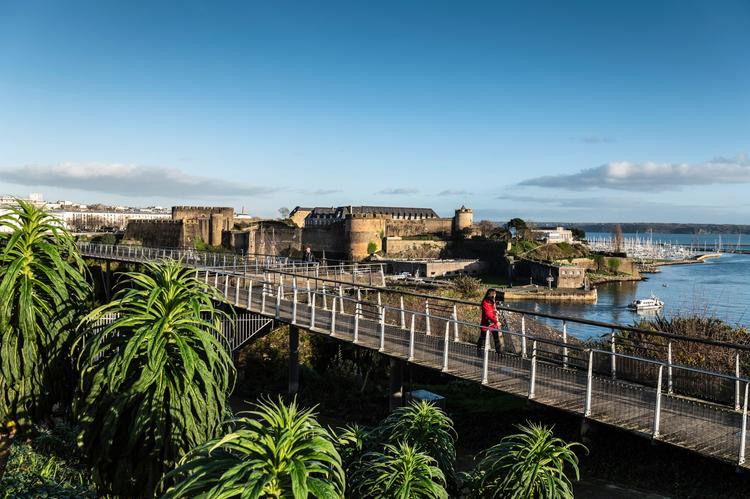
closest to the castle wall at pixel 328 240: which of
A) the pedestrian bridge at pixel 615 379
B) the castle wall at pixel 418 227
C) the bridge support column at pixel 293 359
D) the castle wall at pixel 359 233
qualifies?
the castle wall at pixel 359 233

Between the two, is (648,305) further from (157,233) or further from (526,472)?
(157,233)

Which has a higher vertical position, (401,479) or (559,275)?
(401,479)

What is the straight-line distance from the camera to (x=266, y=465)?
13.4 ft

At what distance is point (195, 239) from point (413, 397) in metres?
72.9

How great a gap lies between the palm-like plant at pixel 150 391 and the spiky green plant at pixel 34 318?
1.37 m

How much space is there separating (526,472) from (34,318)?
19.3 feet

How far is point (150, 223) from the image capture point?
274 ft

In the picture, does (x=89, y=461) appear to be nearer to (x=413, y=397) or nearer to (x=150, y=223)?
(x=413, y=397)

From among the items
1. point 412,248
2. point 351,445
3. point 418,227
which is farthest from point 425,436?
point 418,227

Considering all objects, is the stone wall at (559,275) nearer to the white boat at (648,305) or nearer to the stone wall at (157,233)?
the white boat at (648,305)

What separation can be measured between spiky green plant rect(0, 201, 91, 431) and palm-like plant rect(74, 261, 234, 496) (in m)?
1.37

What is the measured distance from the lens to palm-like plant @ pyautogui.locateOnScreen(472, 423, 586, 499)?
554 cm

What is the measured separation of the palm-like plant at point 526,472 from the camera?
554cm

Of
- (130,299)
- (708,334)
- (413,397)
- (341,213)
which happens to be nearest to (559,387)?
(413,397)
